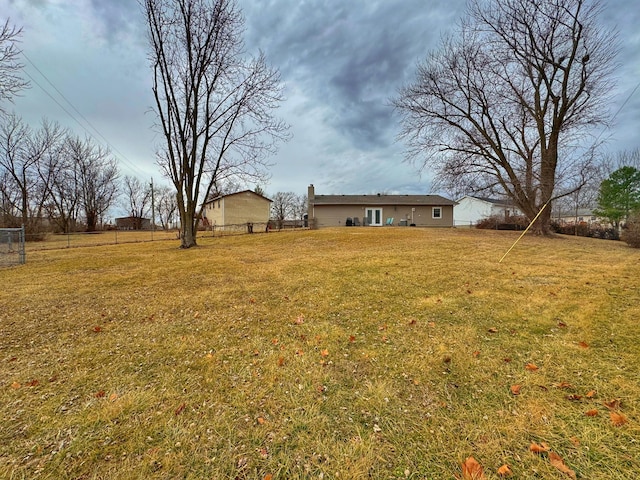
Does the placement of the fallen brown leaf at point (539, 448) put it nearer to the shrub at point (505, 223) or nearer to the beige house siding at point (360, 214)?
the shrub at point (505, 223)

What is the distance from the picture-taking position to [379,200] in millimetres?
29312

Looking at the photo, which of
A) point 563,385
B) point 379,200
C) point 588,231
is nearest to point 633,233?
point 588,231

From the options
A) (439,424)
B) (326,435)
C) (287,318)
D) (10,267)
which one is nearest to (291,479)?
(326,435)

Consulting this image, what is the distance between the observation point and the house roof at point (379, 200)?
2850cm

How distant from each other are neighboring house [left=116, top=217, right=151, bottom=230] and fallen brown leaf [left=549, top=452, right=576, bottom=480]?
54910 millimetres

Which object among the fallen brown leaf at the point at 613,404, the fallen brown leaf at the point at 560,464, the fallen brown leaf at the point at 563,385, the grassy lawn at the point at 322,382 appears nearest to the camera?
the fallen brown leaf at the point at 560,464

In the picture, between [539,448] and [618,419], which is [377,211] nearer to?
[618,419]

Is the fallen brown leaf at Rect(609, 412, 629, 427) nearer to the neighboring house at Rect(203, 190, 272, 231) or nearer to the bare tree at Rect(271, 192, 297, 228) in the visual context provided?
the neighboring house at Rect(203, 190, 272, 231)

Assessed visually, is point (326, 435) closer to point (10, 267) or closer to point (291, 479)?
point (291, 479)

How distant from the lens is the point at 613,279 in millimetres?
5559

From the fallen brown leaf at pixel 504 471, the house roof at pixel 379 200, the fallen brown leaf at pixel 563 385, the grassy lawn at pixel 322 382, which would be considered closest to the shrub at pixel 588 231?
the house roof at pixel 379 200

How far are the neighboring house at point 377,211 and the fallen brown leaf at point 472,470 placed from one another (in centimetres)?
2654

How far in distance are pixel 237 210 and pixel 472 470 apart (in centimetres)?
2944

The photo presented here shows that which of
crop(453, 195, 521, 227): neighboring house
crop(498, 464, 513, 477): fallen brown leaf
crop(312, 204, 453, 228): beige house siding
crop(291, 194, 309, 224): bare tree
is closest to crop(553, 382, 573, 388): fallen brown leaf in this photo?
crop(498, 464, 513, 477): fallen brown leaf
